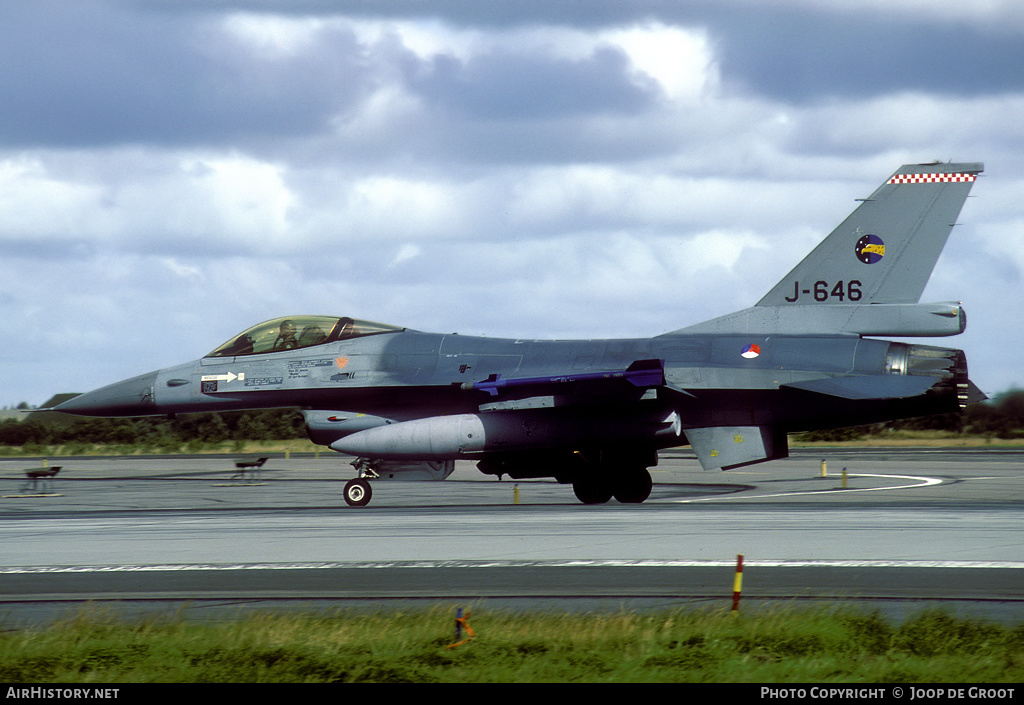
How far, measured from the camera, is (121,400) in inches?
904

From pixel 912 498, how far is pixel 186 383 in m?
14.9

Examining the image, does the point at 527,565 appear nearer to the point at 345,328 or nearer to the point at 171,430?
the point at 345,328

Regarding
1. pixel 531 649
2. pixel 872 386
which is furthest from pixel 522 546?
pixel 872 386

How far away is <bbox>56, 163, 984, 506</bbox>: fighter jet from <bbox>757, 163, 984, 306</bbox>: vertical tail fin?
0.03 metres

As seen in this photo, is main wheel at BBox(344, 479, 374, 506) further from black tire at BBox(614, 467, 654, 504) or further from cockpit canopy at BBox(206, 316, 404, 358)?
black tire at BBox(614, 467, 654, 504)

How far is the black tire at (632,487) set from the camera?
2094 centimetres

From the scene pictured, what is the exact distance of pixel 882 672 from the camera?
257 inches

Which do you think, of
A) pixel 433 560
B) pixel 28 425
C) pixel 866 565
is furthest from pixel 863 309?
pixel 28 425

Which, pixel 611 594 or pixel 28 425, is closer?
pixel 611 594

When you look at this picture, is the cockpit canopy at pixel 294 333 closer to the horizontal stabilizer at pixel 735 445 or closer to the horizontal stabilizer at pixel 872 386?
the horizontal stabilizer at pixel 735 445

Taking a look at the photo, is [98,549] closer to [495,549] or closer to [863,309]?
[495,549]

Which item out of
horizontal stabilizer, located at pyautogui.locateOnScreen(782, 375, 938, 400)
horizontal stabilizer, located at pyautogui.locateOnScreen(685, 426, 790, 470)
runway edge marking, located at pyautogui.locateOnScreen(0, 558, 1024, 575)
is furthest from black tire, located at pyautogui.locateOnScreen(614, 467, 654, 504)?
runway edge marking, located at pyautogui.locateOnScreen(0, 558, 1024, 575)

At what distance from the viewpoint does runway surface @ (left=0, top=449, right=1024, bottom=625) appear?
991 centimetres
